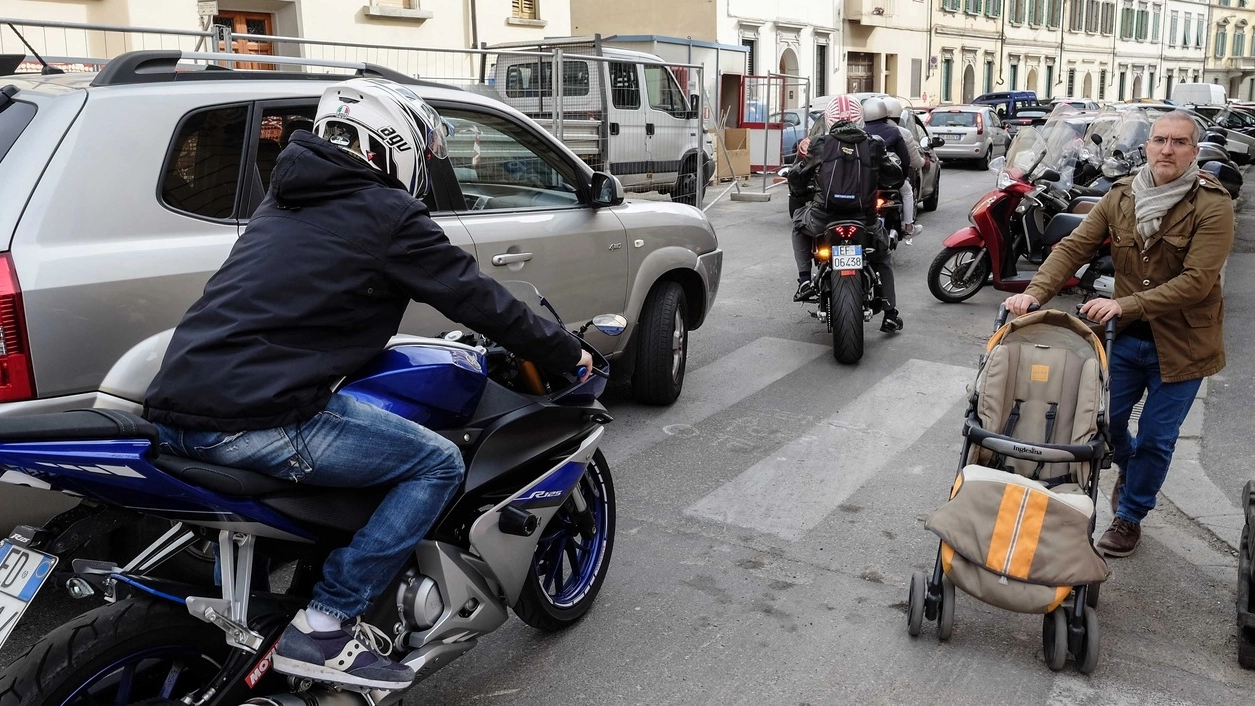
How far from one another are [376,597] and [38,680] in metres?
0.82

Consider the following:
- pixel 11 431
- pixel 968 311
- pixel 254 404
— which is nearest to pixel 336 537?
pixel 254 404

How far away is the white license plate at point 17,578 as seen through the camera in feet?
7.91

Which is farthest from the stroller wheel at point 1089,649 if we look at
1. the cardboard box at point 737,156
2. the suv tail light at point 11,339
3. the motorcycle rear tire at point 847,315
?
the cardboard box at point 737,156

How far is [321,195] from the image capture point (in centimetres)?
280

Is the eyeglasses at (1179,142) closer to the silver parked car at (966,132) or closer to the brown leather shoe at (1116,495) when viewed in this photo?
the brown leather shoe at (1116,495)

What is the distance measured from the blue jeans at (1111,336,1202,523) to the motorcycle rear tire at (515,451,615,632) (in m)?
2.16

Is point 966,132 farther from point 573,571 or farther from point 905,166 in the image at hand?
point 573,571

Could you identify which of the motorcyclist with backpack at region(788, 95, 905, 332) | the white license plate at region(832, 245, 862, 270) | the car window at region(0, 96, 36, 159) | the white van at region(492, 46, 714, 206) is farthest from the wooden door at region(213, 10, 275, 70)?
the car window at region(0, 96, 36, 159)

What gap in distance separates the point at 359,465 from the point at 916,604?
210cm

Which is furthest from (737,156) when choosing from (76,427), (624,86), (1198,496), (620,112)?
(76,427)

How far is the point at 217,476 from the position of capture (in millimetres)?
2592

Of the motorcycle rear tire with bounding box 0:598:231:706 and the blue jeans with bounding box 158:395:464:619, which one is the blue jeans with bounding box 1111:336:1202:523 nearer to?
the blue jeans with bounding box 158:395:464:619

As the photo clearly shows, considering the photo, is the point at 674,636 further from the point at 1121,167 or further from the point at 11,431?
the point at 1121,167

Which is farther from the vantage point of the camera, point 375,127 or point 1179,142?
point 1179,142
